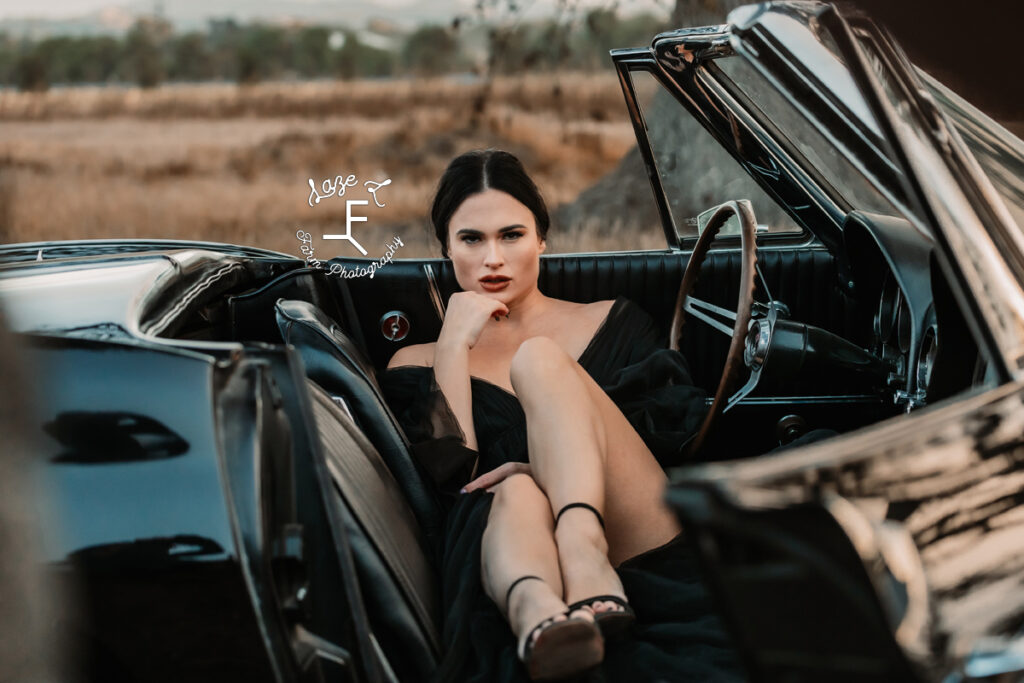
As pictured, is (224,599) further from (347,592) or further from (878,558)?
(878,558)

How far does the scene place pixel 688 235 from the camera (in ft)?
9.12

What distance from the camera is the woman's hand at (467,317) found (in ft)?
6.77

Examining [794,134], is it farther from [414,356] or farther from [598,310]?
[414,356]

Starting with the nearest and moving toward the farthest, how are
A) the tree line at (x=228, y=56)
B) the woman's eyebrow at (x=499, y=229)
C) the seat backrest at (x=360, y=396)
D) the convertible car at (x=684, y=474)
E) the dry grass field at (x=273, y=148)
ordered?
the convertible car at (x=684, y=474), the seat backrest at (x=360, y=396), the woman's eyebrow at (x=499, y=229), the dry grass field at (x=273, y=148), the tree line at (x=228, y=56)

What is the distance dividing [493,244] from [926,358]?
990 millimetres

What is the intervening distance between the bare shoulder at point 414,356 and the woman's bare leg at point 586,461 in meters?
0.48

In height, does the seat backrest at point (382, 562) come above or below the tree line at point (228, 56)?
below

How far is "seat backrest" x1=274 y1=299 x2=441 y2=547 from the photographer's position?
5.44ft

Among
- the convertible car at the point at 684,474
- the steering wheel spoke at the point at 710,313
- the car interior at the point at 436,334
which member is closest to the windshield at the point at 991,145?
the convertible car at the point at 684,474

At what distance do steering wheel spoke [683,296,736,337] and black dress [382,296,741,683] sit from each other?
0.39ft

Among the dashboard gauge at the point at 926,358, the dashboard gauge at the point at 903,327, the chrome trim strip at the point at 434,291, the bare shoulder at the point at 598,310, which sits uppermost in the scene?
the chrome trim strip at the point at 434,291

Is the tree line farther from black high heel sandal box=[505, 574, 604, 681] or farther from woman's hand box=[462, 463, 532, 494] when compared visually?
black high heel sandal box=[505, 574, 604, 681]

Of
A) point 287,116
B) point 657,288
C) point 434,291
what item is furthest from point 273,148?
point 657,288

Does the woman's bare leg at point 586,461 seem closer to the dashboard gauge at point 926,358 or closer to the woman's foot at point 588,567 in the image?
the woman's foot at point 588,567
